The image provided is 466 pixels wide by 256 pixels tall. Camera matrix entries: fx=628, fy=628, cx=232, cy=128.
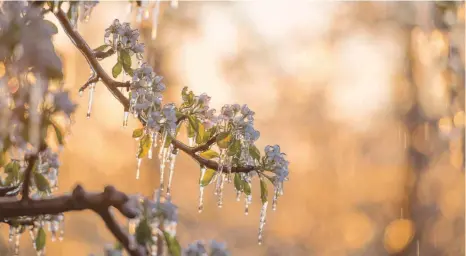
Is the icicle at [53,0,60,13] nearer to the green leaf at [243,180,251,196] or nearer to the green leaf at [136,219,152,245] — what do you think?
the green leaf at [136,219,152,245]

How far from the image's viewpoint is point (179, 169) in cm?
672

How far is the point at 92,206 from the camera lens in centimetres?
106

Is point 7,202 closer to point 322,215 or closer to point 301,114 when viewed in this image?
point 301,114

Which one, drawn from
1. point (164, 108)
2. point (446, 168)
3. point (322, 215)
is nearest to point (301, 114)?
point (322, 215)

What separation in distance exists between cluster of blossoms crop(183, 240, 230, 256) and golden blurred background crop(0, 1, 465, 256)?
176 inches

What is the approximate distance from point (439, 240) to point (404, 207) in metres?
0.41

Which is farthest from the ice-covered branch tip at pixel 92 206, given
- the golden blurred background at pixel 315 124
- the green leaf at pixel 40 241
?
the golden blurred background at pixel 315 124

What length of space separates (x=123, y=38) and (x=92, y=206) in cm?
47

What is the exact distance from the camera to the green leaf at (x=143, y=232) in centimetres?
100

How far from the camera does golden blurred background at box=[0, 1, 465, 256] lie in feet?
18.5

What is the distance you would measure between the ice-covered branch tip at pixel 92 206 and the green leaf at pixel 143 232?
19 millimetres

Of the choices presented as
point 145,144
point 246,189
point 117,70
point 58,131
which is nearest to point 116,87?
point 117,70

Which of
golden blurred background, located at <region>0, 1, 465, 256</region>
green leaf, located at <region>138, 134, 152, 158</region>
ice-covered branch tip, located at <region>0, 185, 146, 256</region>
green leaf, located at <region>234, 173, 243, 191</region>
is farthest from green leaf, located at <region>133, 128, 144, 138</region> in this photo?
golden blurred background, located at <region>0, 1, 465, 256</region>

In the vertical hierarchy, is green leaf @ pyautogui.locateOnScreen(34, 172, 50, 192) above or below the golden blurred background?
below
